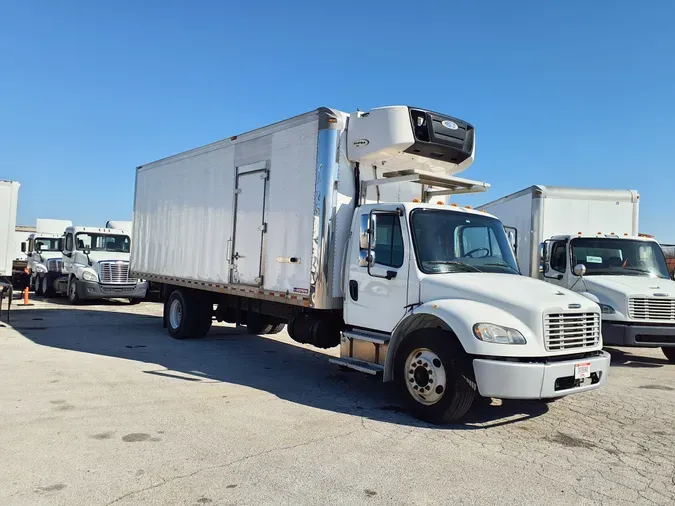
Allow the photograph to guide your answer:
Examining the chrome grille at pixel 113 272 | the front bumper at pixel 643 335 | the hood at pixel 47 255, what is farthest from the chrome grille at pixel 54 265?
the front bumper at pixel 643 335

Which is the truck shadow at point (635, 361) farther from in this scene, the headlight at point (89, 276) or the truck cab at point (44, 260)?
the truck cab at point (44, 260)

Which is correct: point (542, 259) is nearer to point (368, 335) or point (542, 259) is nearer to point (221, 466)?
point (368, 335)

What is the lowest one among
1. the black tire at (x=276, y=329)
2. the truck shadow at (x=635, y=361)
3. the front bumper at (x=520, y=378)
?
the truck shadow at (x=635, y=361)

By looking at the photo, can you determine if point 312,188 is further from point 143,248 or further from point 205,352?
point 143,248

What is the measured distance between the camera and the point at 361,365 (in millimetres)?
6602

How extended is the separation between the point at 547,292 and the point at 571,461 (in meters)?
1.80

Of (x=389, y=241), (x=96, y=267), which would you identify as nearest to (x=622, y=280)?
(x=389, y=241)

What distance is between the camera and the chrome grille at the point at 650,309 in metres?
9.05

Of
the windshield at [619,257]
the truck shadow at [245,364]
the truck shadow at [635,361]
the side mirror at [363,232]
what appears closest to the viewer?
the truck shadow at [245,364]

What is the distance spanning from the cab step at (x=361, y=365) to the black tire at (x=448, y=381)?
0.53 m

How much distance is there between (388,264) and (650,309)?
530 cm

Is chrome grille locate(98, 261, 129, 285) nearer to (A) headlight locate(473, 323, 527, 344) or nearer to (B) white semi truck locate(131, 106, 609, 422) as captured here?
(B) white semi truck locate(131, 106, 609, 422)

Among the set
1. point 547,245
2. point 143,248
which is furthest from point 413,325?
point 143,248

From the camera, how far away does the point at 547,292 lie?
5.82 meters
